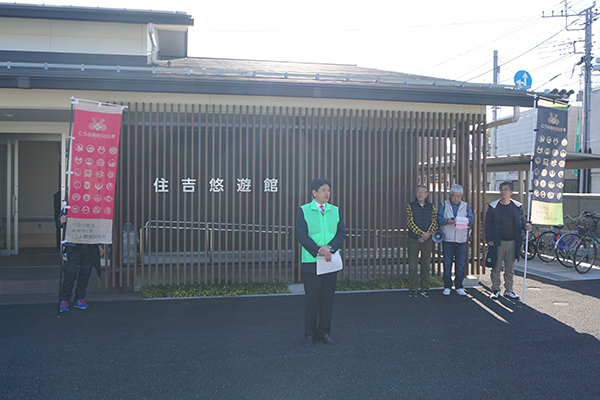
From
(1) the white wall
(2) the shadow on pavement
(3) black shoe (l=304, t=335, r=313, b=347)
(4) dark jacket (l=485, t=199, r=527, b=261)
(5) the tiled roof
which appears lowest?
(2) the shadow on pavement

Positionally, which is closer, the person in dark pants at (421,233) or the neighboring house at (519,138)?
the person in dark pants at (421,233)

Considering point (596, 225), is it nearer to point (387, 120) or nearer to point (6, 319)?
point (387, 120)

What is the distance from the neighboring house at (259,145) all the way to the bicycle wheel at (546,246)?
10.5 ft

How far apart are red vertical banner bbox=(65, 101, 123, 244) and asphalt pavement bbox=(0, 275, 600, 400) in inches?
46.7

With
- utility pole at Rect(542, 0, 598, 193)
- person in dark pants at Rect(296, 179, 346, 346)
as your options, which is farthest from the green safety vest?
utility pole at Rect(542, 0, 598, 193)

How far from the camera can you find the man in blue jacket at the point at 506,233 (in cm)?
672

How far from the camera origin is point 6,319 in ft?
18.3

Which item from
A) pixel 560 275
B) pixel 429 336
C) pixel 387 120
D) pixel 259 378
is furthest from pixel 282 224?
pixel 560 275

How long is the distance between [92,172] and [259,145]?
2.68 metres

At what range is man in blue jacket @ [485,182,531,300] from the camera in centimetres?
672

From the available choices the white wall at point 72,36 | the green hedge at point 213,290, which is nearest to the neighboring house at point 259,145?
the green hedge at point 213,290

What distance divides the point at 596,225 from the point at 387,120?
5755mm

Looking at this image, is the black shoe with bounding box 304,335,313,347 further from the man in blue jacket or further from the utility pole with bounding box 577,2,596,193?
the utility pole with bounding box 577,2,596,193

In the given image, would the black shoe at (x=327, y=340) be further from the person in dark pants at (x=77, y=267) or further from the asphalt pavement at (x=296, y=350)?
the person in dark pants at (x=77, y=267)
